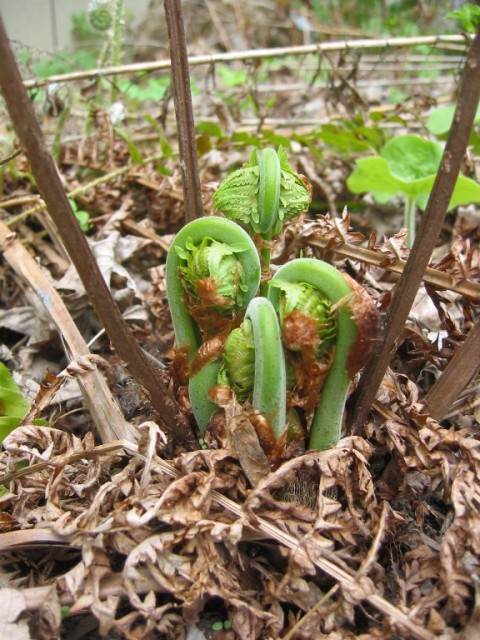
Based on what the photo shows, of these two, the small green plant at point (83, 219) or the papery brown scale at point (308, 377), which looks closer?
the papery brown scale at point (308, 377)

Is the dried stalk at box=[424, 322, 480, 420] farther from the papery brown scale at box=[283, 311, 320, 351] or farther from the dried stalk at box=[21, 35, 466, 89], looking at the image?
the dried stalk at box=[21, 35, 466, 89]

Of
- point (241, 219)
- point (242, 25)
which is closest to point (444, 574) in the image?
point (241, 219)

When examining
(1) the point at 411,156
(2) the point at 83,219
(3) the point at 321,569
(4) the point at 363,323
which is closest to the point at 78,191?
(2) the point at 83,219

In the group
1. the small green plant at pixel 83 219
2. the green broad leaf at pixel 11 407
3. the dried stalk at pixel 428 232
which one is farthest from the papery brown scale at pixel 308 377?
the small green plant at pixel 83 219

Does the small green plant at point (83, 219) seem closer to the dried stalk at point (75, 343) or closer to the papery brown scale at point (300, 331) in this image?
the dried stalk at point (75, 343)

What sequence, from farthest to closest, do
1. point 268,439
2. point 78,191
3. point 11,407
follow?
point 78,191 → point 11,407 → point 268,439

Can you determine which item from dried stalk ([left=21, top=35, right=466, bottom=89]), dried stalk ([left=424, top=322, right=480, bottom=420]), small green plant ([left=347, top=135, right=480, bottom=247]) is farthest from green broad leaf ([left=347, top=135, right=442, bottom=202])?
dried stalk ([left=424, top=322, right=480, bottom=420])

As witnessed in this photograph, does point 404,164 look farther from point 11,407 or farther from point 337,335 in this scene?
point 11,407
